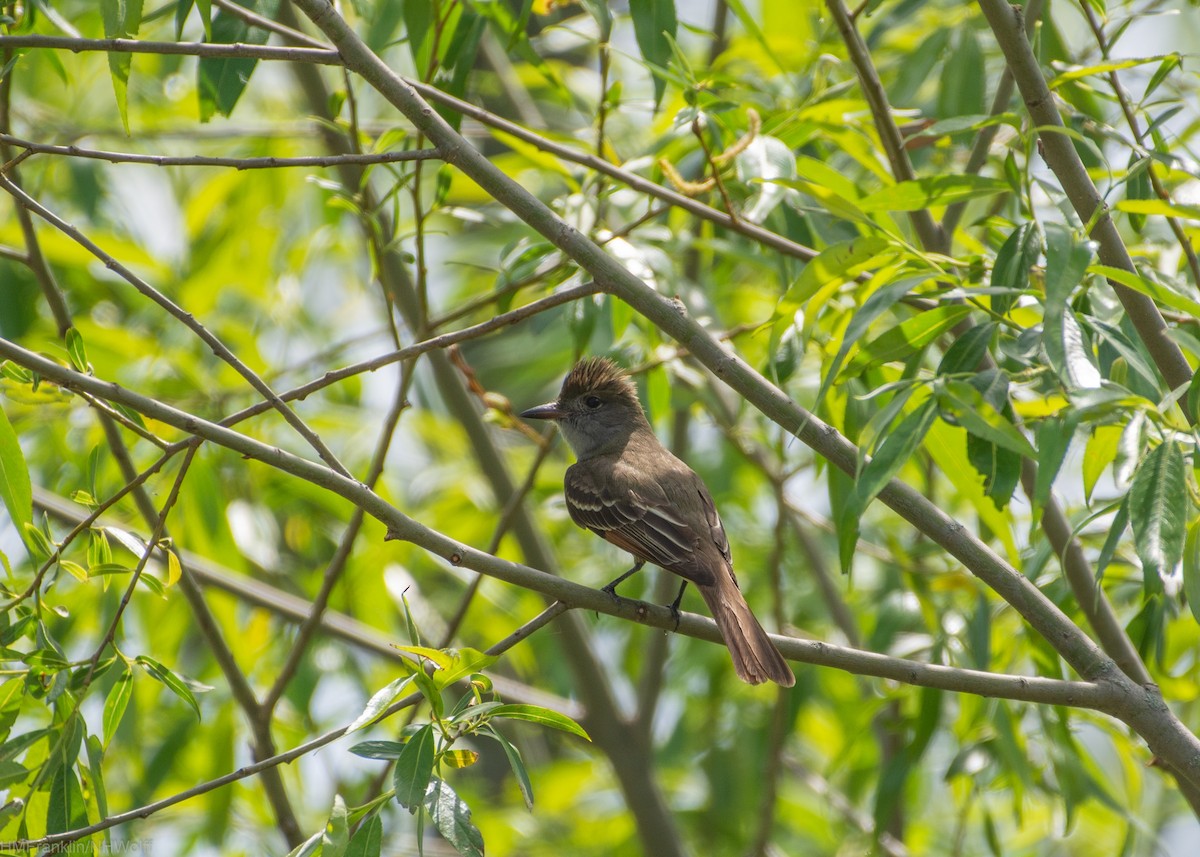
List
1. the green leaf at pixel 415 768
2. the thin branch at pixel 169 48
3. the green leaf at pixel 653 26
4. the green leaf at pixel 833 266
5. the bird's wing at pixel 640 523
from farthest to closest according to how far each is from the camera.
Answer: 1. the bird's wing at pixel 640 523
2. the green leaf at pixel 653 26
3. the green leaf at pixel 833 266
4. the thin branch at pixel 169 48
5. the green leaf at pixel 415 768

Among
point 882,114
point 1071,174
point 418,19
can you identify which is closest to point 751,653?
point 1071,174

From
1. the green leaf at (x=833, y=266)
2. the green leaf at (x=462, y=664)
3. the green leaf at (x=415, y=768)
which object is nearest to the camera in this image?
the green leaf at (x=415, y=768)

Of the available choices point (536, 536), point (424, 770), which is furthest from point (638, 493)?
point (424, 770)

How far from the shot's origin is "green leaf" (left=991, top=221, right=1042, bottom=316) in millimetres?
2668

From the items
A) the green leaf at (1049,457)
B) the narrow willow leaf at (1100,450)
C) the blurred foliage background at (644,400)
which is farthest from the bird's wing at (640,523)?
the green leaf at (1049,457)

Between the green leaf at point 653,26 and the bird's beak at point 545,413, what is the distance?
4.83 feet

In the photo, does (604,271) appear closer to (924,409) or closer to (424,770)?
(924,409)

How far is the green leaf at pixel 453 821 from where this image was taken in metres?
2.18

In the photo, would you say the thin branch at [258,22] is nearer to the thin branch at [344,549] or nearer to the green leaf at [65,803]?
the thin branch at [344,549]

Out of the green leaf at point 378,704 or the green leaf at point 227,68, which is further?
the green leaf at point 227,68

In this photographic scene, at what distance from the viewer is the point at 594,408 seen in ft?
16.1

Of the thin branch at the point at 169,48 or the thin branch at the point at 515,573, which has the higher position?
the thin branch at the point at 169,48

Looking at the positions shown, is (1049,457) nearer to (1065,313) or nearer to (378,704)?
(1065,313)

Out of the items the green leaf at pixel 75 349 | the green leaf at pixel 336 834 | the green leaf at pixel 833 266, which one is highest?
the green leaf at pixel 75 349
